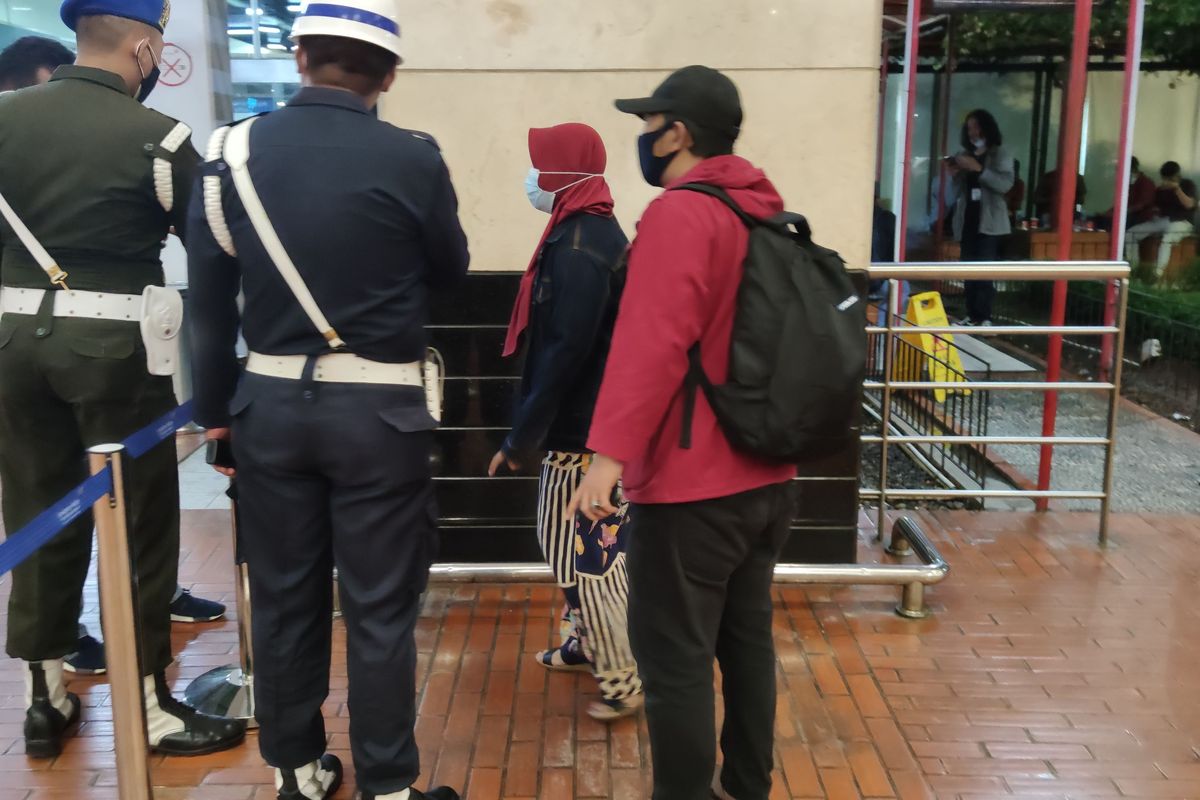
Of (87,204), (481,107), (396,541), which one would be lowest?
(396,541)

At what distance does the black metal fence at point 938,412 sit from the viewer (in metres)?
6.93

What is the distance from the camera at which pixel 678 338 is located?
7.61 ft

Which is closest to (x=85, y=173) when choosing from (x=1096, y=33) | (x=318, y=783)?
(x=318, y=783)

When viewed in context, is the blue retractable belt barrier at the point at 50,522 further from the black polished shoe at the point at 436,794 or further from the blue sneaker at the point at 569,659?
the blue sneaker at the point at 569,659

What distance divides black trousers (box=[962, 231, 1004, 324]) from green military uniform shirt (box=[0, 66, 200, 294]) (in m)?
9.50

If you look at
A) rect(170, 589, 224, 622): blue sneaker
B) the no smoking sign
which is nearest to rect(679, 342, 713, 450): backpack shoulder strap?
rect(170, 589, 224, 622): blue sneaker

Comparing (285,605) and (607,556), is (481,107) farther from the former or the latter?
(285,605)

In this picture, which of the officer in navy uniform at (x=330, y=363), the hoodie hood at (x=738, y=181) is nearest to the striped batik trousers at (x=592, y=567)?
the officer in navy uniform at (x=330, y=363)

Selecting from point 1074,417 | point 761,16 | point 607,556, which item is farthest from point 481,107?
point 1074,417

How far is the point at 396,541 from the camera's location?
257 centimetres

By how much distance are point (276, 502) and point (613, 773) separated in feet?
4.15

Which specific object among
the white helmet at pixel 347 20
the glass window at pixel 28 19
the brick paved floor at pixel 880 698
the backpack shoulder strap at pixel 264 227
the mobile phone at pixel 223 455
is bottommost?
the brick paved floor at pixel 880 698

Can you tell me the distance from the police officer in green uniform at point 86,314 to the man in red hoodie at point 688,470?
1.29 metres

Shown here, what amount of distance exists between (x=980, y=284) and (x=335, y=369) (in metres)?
9.83
